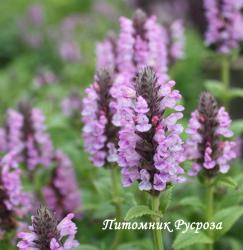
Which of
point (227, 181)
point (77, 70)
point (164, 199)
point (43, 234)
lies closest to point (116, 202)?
point (164, 199)

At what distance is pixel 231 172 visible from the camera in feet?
19.0

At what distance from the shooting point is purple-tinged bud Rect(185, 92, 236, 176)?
3400 mm

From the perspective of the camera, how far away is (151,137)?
2943 mm

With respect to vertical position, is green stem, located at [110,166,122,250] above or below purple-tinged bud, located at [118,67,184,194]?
below

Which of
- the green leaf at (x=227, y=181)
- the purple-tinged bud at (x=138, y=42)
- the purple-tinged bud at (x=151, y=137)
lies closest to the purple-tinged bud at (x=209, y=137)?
the green leaf at (x=227, y=181)

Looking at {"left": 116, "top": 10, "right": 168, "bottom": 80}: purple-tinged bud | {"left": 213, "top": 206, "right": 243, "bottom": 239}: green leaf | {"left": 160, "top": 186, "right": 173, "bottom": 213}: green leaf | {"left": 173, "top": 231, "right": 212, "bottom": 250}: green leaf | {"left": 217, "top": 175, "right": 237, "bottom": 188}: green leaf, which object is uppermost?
{"left": 116, "top": 10, "right": 168, "bottom": 80}: purple-tinged bud

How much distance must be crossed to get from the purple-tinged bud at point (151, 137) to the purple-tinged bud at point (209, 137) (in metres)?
0.48

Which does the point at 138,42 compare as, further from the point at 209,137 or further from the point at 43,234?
the point at 43,234

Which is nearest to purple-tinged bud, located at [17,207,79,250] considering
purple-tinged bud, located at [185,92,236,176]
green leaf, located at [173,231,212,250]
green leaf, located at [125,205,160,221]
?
green leaf, located at [125,205,160,221]

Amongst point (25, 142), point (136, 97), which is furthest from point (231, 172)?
point (136, 97)

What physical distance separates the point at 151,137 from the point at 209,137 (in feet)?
2.15

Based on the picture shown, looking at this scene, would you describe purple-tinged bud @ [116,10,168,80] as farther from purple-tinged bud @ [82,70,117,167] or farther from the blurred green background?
the blurred green background

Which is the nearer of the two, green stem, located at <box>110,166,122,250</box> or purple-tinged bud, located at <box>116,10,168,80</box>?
green stem, located at <box>110,166,122,250</box>

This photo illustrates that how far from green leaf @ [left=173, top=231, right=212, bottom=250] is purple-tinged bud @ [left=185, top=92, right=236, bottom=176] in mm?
390
